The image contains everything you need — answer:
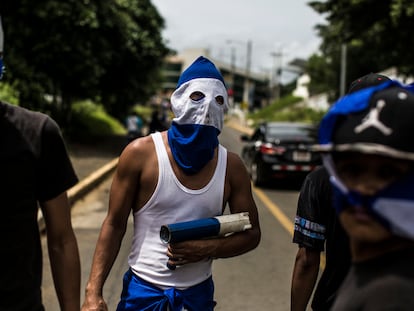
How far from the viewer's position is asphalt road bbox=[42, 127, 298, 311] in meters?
5.37

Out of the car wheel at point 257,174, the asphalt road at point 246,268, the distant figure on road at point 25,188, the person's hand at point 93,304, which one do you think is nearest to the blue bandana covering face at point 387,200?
the distant figure on road at point 25,188

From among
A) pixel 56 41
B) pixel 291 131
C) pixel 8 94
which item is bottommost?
pixel 291 131

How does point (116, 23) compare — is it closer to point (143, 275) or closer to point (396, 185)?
point (143, 275)

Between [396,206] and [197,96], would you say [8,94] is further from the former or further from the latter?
[396,206]

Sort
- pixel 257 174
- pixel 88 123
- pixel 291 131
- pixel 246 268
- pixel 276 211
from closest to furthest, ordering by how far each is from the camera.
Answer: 1. pixel 246 268
2. pixel 276 211
3. pixel 257 174
4. pixel 291 131
5. pixel 88 123

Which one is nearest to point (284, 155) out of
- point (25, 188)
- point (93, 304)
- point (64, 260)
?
point (93, 304)

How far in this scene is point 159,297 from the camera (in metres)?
2.57

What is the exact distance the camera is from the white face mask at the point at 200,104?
2664 mm

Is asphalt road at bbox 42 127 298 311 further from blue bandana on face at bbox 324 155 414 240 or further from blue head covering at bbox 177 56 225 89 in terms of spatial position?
blue bandana on face at bbox 324 155 414 240

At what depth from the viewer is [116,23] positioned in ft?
59.8

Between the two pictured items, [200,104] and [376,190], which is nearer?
[376,190]

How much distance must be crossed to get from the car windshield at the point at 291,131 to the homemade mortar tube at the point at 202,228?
1014 centimetres

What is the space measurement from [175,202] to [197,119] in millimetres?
395

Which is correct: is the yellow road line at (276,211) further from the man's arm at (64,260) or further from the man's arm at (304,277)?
the man's arm at (64,260)
